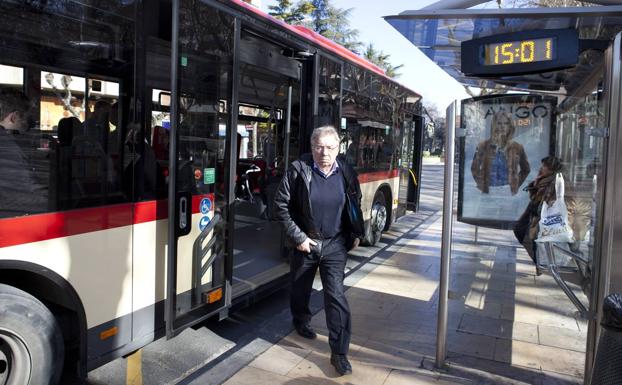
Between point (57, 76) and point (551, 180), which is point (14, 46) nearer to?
point (57, 76)

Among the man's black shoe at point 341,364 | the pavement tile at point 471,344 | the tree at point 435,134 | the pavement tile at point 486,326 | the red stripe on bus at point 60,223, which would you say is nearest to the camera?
the red stripe on bus at point 60,223

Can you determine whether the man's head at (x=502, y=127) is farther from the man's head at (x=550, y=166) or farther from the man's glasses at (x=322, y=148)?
the man's glasses at (x=322, y=148)

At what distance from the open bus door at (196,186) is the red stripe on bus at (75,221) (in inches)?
7.0

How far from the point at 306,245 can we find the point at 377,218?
17.6 ft

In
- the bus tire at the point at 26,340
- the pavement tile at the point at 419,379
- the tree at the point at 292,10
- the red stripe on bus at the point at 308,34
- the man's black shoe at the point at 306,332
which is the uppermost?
the tree at the point at 292,10

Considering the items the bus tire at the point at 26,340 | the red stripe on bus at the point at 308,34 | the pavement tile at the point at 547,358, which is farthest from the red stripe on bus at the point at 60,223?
the pavement tile at the point at 547,358

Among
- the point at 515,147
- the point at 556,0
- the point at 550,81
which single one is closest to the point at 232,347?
the point at 515,147

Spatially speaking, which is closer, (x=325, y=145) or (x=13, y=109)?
(x=13, y=109)

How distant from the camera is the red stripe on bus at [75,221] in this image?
275 centimetres

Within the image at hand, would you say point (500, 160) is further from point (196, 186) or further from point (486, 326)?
point (196, 186)

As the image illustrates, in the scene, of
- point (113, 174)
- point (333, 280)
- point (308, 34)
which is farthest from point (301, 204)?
point (308, 34)

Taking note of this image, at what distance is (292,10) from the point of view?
37438 mm

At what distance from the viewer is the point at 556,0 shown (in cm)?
1441

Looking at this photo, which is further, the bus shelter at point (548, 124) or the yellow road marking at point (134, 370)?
the yellow road marking at point (134, 370)
